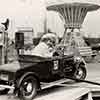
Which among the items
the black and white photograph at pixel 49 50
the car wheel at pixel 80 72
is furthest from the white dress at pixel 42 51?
the car wheel at pixel 80 72

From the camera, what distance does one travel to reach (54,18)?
7301 mm

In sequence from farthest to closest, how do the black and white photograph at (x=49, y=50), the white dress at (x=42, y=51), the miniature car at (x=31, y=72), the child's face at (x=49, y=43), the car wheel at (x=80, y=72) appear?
the car wheel at (x=80, y=72), the child's face at (x=49, y=43), the white dress at (x=42, y=51), the black and white photograph at (x=49, y=50), the miniature car at (x=31, y=72)

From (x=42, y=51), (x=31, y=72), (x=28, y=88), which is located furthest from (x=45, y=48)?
(x=28, y=88)

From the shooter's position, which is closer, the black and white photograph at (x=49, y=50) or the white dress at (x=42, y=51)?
the black and white photograph at (x=49, y=50)

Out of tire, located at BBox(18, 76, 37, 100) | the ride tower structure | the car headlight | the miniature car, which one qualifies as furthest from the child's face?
the ride tower structure

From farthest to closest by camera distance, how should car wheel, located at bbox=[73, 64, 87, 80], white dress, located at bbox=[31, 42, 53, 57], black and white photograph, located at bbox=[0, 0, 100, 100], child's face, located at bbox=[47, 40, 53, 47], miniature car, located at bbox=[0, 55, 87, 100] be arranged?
1. car wheel, located at bbox=[73, 64, 87, 80]
2. child's face, located at bbox=[47, 40, 53, 47]
3. white dress, located at bbox=[31, 42, 53, 57]
4. black and white photograph, located at bbox=[0, 0, 100, 100]
5. miniature car, located at bbox=[0, 55, 87, 100]

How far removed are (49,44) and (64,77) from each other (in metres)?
0.52

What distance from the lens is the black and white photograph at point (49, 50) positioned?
2.77 meters

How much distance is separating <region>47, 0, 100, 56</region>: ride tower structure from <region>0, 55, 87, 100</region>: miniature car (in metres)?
3.97

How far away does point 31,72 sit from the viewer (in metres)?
2.68

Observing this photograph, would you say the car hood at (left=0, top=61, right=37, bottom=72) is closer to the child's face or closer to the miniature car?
the miniature car

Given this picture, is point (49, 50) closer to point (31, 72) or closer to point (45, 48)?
point (45, 48)

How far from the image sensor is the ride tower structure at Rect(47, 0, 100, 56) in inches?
275

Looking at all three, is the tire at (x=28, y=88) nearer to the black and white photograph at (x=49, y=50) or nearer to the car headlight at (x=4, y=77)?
the black and white photograph at (x=49, y=50)
